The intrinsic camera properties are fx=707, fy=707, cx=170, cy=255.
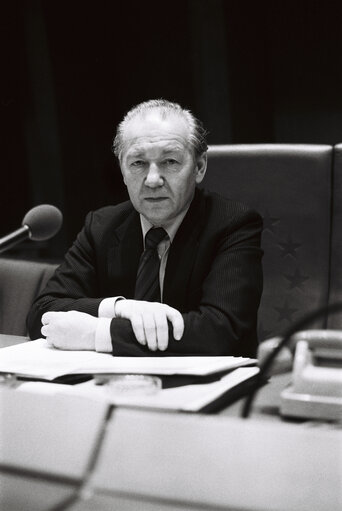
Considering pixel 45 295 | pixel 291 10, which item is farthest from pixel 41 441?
pixel 291 10

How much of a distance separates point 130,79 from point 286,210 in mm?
2020

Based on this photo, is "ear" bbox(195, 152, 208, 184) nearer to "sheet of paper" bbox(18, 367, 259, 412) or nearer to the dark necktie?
the dark necktie

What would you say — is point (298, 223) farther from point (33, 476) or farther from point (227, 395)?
point (33, 476)

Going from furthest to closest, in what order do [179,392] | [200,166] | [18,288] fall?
1. [18,288]
2. [200,166]
3. [179,392]

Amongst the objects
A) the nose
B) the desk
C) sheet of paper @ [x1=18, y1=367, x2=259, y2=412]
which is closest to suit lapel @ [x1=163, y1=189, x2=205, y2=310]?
the nose

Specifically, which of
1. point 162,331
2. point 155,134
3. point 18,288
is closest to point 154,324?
point 162,331

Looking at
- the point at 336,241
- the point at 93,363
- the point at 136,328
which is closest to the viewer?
the point at 93,363

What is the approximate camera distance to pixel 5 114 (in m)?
3.78

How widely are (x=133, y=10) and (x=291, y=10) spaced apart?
87cm

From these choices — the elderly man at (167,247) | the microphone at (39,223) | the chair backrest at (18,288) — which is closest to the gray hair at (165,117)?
the elderly man at (167,247)

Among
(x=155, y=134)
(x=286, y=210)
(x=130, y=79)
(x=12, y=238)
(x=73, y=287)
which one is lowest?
(x=73, y=287)

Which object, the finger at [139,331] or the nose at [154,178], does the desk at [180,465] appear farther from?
the nose at [154,178]

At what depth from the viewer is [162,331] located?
1325 mm

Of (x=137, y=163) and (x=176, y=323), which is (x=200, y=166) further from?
(x=176, y=323)
